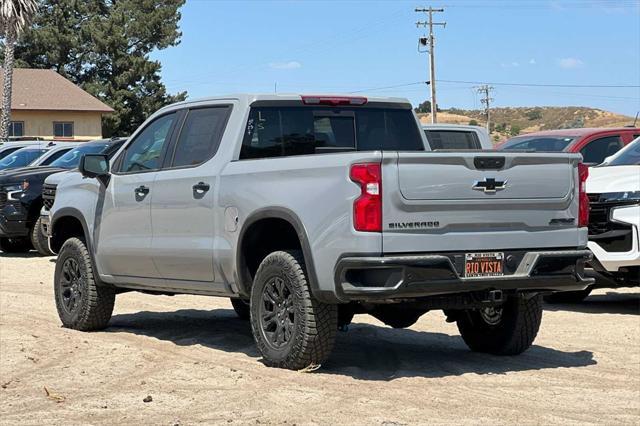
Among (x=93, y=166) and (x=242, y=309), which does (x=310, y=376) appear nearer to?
(x=93, y=166)

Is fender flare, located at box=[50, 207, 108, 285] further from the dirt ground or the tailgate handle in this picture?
the tailgate handle

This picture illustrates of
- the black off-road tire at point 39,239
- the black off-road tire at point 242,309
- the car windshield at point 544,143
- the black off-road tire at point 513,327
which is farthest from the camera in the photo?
the black off-road tire at point 39,239

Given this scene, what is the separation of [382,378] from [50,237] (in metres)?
4.64

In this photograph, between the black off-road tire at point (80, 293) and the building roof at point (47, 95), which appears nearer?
the black off-road tire at point (80, 293)

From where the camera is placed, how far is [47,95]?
194 ft

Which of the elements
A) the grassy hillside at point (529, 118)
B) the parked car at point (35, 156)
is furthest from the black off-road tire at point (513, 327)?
the grassy hillside at point (529, 118)

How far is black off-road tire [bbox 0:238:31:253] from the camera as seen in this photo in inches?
774

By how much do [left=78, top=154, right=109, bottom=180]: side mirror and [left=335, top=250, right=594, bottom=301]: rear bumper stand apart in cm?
349

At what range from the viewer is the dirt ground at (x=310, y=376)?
6.64 m

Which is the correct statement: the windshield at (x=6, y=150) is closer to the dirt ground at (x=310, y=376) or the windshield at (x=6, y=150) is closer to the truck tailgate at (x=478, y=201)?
the dirt ground at (x=310, y=376)

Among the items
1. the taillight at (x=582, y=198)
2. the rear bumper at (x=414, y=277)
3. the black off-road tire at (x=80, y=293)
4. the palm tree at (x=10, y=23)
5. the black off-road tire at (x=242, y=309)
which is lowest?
the black off-road tire at (x=242, y=309)

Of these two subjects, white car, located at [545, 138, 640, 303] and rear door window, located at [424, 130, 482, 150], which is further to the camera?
rear door window, located at [424, 130, 482, 150]

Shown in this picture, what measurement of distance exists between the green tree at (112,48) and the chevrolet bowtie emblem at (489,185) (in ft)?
190

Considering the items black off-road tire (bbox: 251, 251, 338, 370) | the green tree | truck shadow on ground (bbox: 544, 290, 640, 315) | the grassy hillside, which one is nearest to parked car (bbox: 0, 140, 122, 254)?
truck shadow on ground (bbox: 544, 290, 640, 315)
